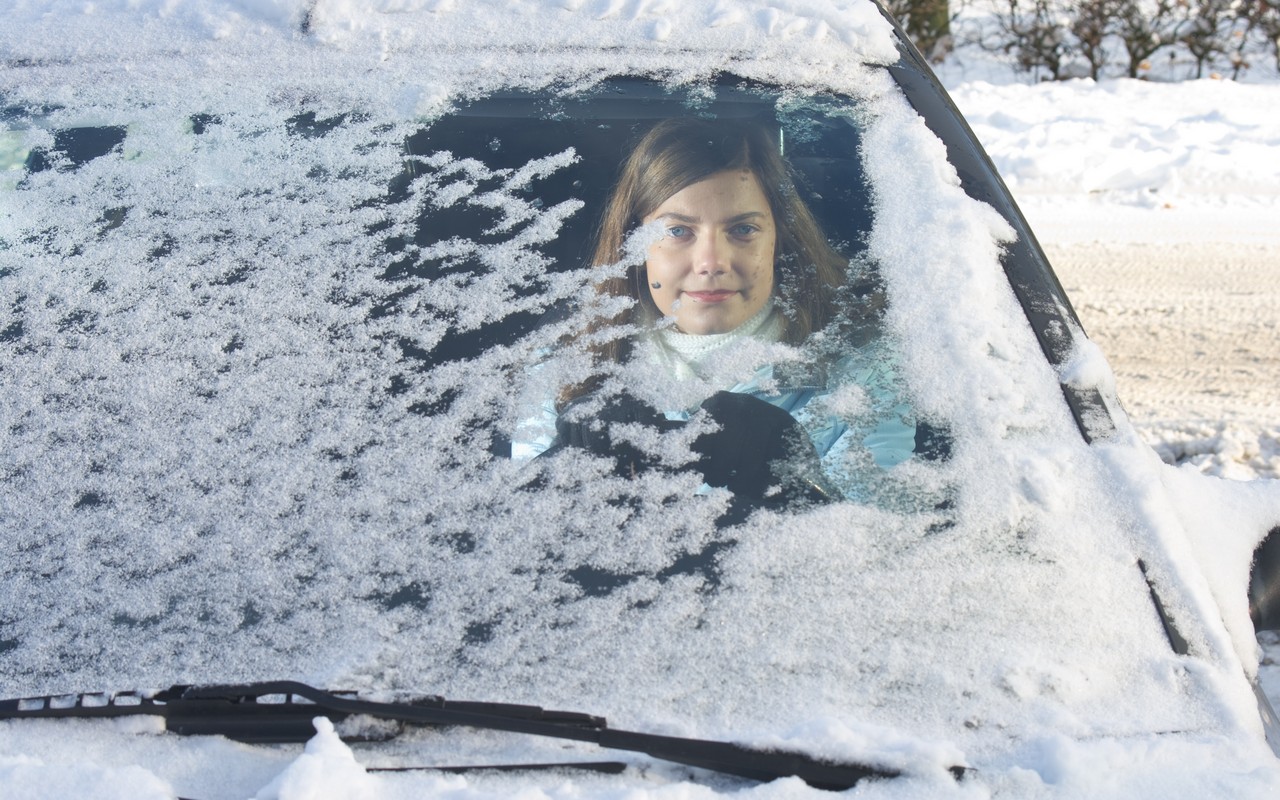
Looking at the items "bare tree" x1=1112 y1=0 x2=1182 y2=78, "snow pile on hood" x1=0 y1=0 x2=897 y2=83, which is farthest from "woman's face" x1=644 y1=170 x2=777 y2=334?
"bare tree" x1=1112 y1=0 x2=1182 y2=78

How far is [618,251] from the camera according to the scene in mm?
1861

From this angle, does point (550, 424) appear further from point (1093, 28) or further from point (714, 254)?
point (1093, 28)

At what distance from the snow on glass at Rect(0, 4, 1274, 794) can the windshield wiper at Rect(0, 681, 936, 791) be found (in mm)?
25

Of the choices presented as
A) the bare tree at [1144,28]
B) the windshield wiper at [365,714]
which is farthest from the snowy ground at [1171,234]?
the windshield wiper at [365,714]

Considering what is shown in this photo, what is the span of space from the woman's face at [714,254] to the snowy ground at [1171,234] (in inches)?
40.9

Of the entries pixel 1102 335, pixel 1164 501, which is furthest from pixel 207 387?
pixel 1102 335

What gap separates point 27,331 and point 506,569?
0.86 metres

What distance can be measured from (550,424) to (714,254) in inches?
16.2

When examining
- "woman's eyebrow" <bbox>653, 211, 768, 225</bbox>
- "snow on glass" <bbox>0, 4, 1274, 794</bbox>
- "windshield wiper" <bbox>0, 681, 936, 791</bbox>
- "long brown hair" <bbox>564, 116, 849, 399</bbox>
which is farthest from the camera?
"woman's eyebrow" <bbox>653, 211, 768, 225</bbox>

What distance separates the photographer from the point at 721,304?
71.5 inches

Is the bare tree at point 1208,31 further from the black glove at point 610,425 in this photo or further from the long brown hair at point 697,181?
the black glove at point 610,425

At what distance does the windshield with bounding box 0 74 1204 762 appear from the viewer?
1350 millimetres

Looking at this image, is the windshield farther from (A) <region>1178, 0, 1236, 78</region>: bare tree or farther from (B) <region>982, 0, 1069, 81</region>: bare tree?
(A) <region>1178, 0, 1236, 78</region>: bare tree

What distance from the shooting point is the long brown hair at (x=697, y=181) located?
1.79 metres
